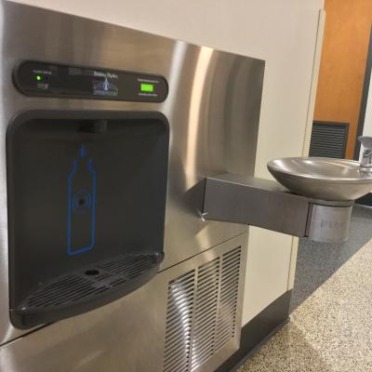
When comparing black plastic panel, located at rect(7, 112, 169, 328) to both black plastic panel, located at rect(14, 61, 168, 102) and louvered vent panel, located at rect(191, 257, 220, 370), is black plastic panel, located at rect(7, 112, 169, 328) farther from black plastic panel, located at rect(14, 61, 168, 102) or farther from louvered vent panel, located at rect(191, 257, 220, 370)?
louvered vent panel, located at rect(191, 257, 220, 370)

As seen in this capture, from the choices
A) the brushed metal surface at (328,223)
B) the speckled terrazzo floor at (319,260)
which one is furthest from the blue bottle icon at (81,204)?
the speckled terrazzo floor at (319,260)

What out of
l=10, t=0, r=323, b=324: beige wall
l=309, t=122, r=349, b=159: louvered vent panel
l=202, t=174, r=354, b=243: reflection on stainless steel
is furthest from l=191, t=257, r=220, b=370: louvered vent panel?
l=309, t=122, r=349, b=159: louvered vent panel

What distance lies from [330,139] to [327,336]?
2681mm

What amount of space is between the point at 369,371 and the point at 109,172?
1.34 metres

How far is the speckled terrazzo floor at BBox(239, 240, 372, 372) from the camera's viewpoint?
1.68 m

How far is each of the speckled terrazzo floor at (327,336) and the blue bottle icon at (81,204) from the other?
102 cm

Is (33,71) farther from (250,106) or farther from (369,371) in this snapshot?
(369,371)

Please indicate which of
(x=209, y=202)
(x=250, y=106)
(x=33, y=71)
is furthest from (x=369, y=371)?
(x=33, y=71)

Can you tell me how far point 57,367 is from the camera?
85cm

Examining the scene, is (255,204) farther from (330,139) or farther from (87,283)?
(330,139)

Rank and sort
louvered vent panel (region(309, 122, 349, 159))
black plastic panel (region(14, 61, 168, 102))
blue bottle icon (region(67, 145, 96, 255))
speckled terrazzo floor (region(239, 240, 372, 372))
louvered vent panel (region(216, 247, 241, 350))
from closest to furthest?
black plastic panel (region(14, 61, 168, 102)) → blue bottle icon (region(67, 145, 96, 255)) → louvered vent panel (region(216, 247, 241, 350)) → speckled terrazzo floor (region(239, 240, 372, 372)) → louvered vent panel (region(309, 122, 349, 159))

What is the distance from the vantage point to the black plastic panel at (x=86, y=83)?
708 millimetres

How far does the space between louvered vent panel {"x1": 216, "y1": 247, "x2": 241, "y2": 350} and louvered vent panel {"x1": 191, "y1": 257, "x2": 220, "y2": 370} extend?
4 centimetres

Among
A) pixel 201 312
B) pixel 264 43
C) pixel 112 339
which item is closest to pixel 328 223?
pixel 201 312
